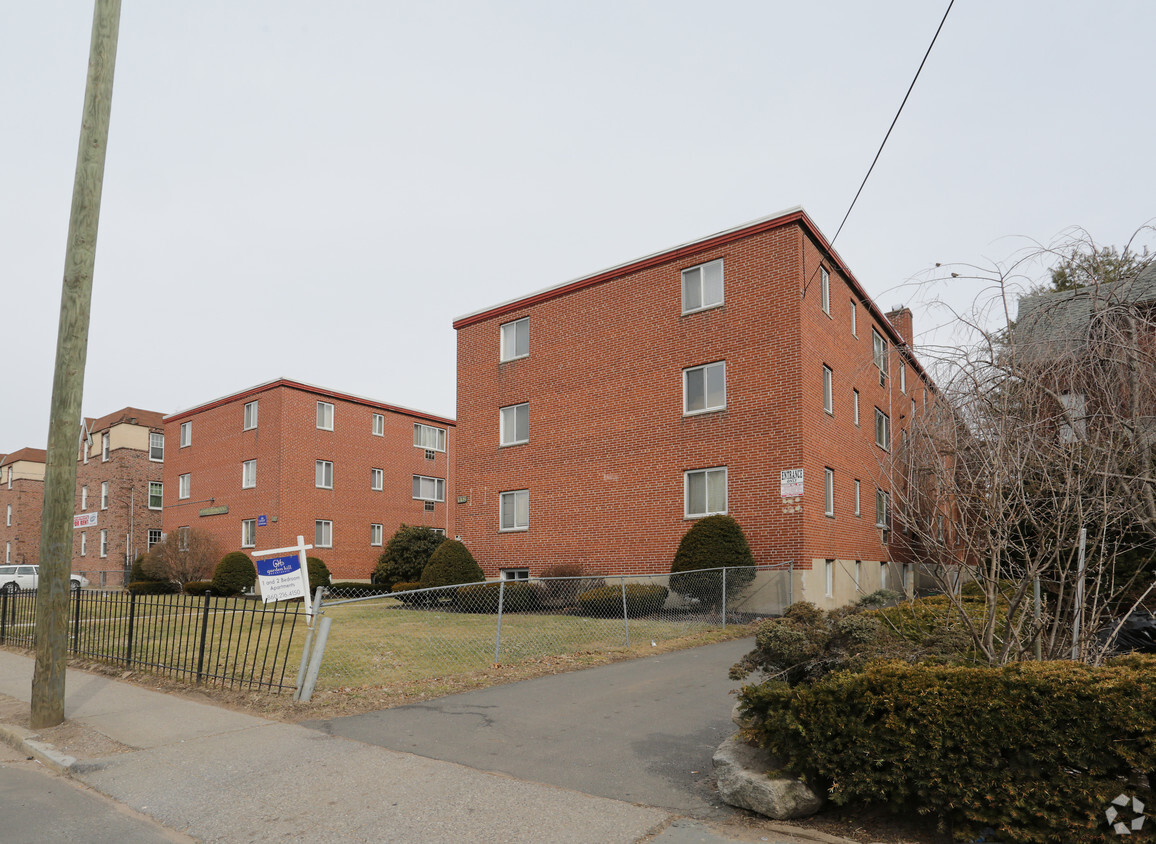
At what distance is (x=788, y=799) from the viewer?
Answer: 529 cm

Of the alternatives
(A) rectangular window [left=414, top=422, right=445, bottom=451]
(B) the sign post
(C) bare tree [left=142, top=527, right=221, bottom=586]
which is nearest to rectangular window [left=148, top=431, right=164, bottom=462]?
(C) bare tree [left=142, top=527, right=221, bottom=586]

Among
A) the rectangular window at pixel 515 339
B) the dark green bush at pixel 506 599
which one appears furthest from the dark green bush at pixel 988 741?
the rectangular window at pixel 515 339

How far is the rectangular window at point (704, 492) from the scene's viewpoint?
20.2 meters

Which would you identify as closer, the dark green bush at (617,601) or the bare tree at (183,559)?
the dark green bush at (617,601)

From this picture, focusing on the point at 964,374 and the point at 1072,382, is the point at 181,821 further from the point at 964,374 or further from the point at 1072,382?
the point at 1072,382

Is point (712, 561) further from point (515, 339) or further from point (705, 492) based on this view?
point (515, 339)

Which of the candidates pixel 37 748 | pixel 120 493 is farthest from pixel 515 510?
pixel 120 493

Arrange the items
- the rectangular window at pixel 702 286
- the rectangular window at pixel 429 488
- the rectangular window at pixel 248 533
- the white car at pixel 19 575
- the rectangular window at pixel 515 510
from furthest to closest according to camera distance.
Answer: the rectangular window at pixel 429 488 → the white car at pixel 19 575 → the rectangular window at pixel 248 533 → the rectangular window at pixel 515 510 → the rectangular window at pixel 702 286

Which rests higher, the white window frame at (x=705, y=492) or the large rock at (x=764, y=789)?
the white window frame at (x=705, y=492)

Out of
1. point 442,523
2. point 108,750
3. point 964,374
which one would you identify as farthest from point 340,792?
point 442,523

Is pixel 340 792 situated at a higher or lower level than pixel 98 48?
lower

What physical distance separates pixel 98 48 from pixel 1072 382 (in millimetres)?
9891

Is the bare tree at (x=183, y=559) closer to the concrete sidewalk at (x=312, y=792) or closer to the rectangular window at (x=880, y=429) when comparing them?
the rectangular window at (x=880, y=429)

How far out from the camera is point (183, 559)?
35.4 metres
